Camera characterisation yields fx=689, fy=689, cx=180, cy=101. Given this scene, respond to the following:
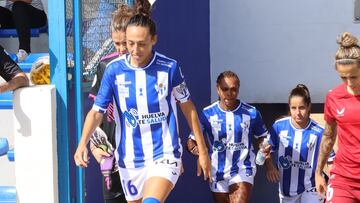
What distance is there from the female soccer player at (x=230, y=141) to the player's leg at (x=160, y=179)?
174 cm

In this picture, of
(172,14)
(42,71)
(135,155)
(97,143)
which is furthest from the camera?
(172,14)

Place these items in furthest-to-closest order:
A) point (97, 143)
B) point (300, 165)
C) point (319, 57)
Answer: point (319, 57)
point (300, 165)
point (97, 143)

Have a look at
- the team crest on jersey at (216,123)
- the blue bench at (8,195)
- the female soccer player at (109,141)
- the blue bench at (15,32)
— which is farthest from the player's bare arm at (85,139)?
the blue bench at (15,32)

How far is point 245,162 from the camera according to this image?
662 cm

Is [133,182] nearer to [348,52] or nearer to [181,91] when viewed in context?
[181,91]

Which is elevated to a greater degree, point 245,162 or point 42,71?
point 42,71

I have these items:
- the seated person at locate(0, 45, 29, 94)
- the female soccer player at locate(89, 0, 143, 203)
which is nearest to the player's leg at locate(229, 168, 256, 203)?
the female soccer player at locate(89, 0, 143, 203)

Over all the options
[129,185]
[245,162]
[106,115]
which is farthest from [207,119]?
[129,185]

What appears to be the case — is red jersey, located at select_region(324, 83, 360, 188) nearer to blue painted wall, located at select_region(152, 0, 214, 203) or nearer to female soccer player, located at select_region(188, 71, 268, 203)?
female soccer player, located at select_region(188, 71, 268, 203)

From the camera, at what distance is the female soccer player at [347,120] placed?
5.16 meters

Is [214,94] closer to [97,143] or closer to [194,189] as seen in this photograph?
[194,189]

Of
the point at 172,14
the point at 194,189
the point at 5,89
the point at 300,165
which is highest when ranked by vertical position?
the point at 172,14

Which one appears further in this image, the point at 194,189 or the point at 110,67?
the point at 194,189

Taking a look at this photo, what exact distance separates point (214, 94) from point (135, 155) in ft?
10.6
